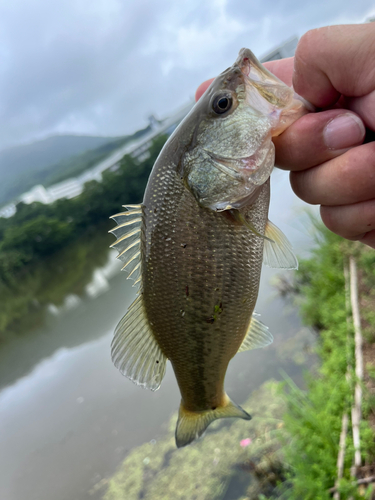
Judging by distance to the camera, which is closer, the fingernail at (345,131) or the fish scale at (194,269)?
the fingernail at (345,131)

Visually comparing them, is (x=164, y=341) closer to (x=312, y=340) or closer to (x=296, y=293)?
(x=312, y=340)

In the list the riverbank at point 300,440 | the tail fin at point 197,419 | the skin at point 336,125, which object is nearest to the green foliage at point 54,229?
the riverbank at point 300,440

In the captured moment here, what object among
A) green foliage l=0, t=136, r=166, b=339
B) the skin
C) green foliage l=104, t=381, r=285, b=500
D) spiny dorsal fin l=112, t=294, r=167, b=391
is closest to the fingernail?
the skin

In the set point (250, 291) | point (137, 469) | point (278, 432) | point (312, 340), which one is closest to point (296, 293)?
point (312, 340)

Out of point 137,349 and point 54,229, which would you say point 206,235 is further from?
point 54,229

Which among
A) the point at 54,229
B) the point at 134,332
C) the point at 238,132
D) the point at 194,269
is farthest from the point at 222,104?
the point at 54,229

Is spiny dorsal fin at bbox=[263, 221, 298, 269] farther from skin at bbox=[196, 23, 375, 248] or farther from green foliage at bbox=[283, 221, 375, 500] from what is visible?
green foliage at bbox=[283, 221, 375, 500]

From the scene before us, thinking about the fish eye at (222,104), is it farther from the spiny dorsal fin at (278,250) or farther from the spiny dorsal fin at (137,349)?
the spiny dorsal fin at (137,349)
